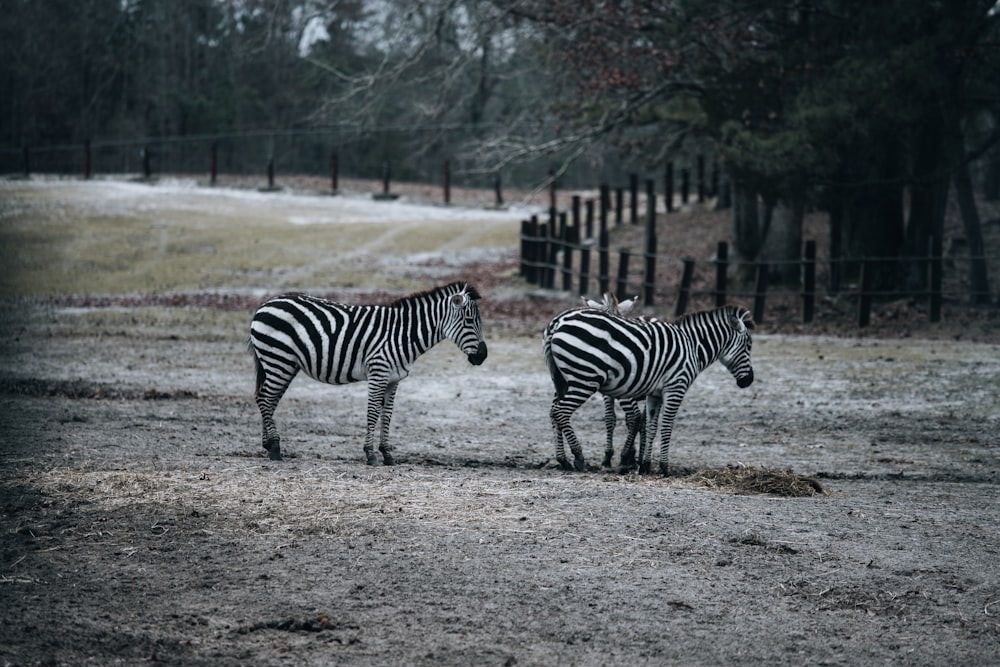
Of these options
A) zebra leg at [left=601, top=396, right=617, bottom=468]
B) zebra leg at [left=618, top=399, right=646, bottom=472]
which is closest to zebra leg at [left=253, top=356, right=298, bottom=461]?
zebra leg at [left=601, top=396, right=617, bottom=468]

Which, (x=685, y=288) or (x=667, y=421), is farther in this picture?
(x=685, y=288)

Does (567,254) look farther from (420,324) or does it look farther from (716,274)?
(420,324)

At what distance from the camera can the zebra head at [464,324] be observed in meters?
10.9

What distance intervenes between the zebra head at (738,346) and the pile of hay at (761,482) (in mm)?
1449

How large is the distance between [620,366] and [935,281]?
37.8 feet

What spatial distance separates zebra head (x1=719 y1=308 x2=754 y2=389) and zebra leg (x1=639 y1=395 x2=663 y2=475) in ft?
2.89

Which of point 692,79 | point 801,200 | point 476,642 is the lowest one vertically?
point 476,642

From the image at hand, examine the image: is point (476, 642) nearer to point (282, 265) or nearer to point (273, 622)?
point (273, 622)

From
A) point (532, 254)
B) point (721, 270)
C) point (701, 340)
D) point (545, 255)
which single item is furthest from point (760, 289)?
point (701, 340)

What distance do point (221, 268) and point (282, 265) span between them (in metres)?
1.50

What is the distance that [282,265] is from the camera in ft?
97.0

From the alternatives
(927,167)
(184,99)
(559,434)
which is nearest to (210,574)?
(559,434)

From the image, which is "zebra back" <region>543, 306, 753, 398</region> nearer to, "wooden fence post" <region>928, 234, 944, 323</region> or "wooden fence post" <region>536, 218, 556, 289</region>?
"wooden fence post" <region>928, 234, 944, 323</region>

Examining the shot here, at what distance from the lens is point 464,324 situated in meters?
10.9
